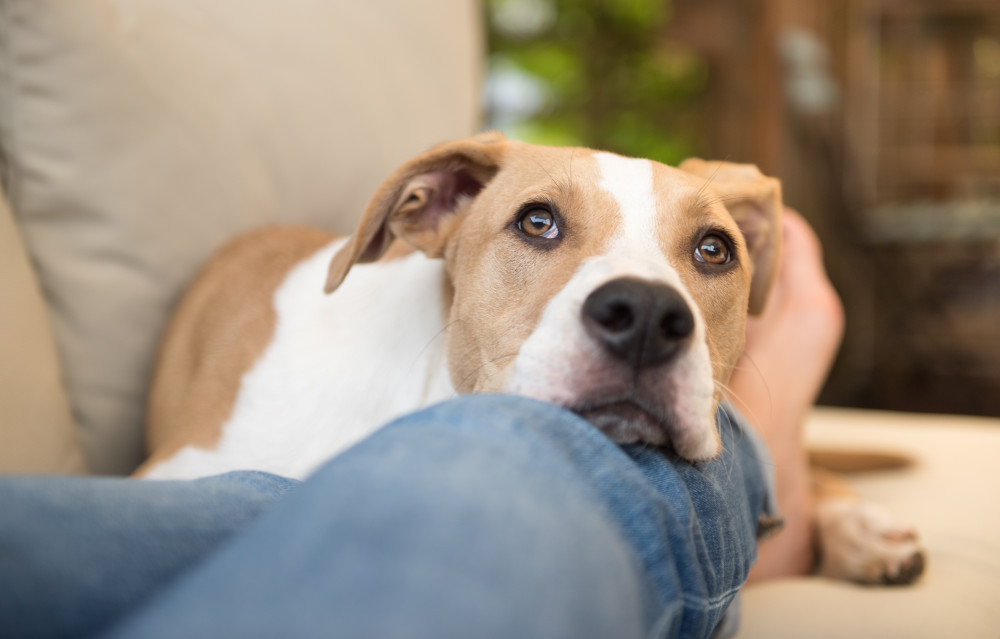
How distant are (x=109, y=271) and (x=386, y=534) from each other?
1.15m

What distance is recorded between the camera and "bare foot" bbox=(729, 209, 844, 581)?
1662 millimetres

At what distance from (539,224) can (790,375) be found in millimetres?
884

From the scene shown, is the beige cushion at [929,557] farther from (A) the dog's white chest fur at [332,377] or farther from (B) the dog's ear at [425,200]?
(B) the dog's ear at [425,200]

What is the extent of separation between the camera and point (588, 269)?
3.46ft

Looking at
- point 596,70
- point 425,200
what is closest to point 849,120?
point 596,70

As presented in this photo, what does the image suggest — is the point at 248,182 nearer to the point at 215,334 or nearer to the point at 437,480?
the point at 215,334

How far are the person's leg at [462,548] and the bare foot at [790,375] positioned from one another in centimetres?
95

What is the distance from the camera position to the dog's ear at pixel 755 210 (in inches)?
59.4

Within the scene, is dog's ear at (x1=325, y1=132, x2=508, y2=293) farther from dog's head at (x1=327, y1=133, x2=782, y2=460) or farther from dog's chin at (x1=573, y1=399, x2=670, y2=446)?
dog's chin at (x1=573, y1=399, x2=670, y2=446)

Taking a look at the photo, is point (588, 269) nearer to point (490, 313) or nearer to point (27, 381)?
point (490, 313)

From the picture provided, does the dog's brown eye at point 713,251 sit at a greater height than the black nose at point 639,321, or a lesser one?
lesser

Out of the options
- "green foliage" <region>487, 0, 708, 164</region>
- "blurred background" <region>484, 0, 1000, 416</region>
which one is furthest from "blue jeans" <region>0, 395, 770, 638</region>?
"green foliage" <region>487, 0, 708, 164</region>

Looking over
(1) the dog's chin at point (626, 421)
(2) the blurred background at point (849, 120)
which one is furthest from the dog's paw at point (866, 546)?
(2) the blurred background at point (849, 120)

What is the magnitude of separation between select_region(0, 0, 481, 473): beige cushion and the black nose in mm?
1020
